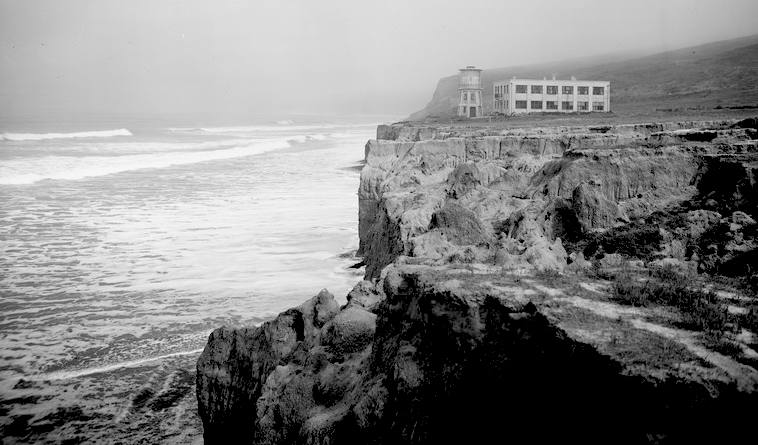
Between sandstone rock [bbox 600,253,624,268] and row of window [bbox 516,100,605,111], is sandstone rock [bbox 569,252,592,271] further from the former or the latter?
row of window [bbox 516,100,605,111]

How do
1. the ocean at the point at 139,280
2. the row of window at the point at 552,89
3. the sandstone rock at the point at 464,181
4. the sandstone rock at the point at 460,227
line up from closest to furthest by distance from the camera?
the sandstone rock at the point at 460,227 → the ocean at the point at 139,280 → the sandstone rock at the point at 464,181 → the row of window at the point at 552,89

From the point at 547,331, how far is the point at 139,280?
13.9 meters

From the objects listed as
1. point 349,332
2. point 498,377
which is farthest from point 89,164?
point 498,377

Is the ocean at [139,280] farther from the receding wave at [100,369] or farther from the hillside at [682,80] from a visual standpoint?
the hillside at [682,80]

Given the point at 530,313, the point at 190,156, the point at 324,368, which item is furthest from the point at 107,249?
the point at 190,156

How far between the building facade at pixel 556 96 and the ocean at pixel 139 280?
28167mm

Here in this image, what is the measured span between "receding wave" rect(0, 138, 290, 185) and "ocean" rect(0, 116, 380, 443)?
937mm

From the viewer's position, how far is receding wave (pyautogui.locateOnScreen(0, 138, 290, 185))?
39.0 m

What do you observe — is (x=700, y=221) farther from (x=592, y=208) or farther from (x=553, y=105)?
(x=553, y=105)

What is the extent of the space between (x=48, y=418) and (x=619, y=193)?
32.0ft

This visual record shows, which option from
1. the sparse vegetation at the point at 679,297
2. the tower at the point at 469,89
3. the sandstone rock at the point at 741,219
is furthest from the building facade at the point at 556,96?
the sparse vegetation at the point at 679,297

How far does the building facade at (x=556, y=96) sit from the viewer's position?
59406 mm

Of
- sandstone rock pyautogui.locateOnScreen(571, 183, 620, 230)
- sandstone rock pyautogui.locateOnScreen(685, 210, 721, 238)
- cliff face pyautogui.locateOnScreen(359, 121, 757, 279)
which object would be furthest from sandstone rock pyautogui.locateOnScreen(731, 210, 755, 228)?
sandstone rock pyautogui.locateOnScreen(571, 183, 620, 230)

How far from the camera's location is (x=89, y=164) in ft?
150
